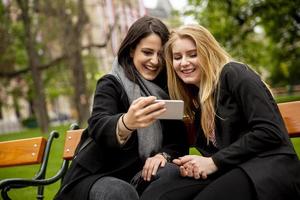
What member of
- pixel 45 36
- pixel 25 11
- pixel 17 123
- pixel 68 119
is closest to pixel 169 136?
pixel 25 11

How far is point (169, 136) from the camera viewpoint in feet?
11.4

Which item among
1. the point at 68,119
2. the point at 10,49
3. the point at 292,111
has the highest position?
the point at 292,111

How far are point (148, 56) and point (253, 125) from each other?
975mm

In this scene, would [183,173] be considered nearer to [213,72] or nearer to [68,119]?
[213,72]

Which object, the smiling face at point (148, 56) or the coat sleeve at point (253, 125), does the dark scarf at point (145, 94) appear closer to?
the smiling face at point (148, 56)

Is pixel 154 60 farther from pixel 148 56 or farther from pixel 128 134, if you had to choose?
pixel 128 134

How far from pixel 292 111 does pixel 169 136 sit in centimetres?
86

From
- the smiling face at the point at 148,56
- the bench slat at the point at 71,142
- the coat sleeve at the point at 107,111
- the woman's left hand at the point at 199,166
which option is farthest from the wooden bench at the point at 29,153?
the woman's left hand at the point at 199,166

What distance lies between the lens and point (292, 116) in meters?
3.40

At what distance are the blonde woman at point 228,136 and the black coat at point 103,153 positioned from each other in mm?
381

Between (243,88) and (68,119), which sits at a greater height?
(243,88)

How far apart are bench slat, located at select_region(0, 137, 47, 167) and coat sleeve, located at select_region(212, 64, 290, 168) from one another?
5.95ft

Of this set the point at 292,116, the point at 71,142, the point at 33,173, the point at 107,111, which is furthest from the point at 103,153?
the point at 33,173

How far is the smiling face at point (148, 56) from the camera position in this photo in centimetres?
338
